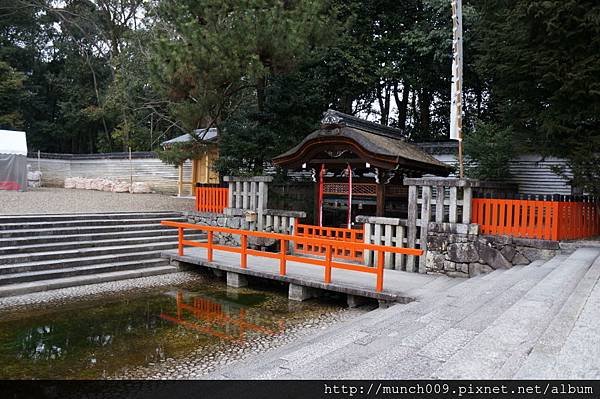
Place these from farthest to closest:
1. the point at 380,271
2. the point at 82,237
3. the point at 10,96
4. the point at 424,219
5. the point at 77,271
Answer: the point at 10,96, the point at 82,237, the point at 424,219, the point at 77,271, the point at 380,271

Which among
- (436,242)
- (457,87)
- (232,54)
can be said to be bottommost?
(436,242)

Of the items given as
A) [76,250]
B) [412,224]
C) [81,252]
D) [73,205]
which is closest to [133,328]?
[81,252]

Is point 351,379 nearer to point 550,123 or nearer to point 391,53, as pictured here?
point 550,123

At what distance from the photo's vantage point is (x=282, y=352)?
171 inches

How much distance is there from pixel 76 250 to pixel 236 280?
3494 millimetres

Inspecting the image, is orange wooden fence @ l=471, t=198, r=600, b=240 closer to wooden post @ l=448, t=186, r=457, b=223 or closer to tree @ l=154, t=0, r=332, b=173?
wooden post @ l=448, t=186, r=457, b=223

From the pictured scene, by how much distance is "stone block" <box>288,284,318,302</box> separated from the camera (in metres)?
7.75

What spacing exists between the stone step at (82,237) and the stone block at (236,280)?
3171mm

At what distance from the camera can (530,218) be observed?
7797 millimetres

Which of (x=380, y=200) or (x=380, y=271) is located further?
(x=380, y=200)

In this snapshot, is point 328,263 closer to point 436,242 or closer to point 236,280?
point 236,280

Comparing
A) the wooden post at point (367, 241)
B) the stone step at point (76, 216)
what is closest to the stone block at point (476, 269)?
the wooden post at point (367, 241)

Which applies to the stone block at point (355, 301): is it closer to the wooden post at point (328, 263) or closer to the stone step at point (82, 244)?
the wooden post at point (328, 263)

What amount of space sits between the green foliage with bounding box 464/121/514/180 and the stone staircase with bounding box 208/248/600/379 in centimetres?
A: 523
